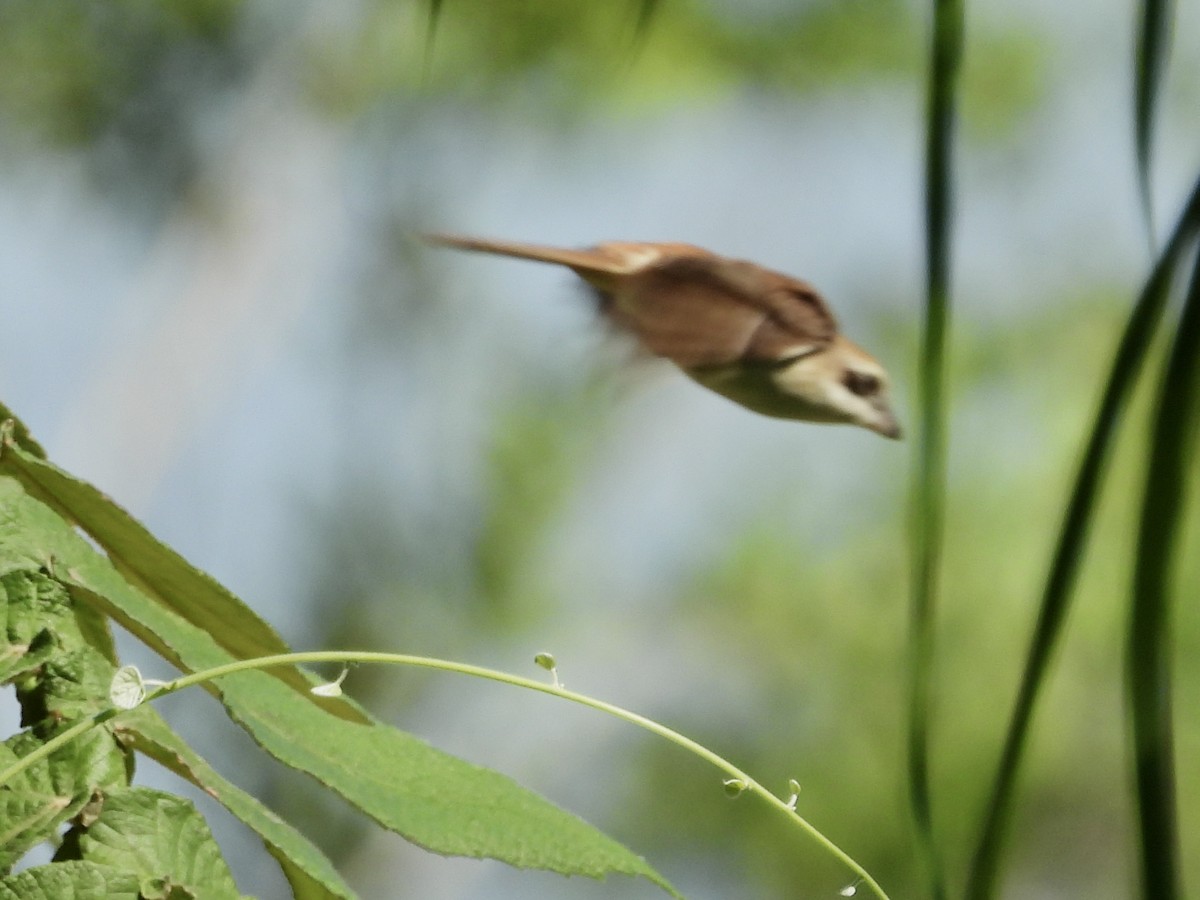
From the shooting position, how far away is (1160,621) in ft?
0.45

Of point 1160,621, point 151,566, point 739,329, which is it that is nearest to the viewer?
point 1160,621

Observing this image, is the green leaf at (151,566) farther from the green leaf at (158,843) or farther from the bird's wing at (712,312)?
the bird's wing at (712,312)

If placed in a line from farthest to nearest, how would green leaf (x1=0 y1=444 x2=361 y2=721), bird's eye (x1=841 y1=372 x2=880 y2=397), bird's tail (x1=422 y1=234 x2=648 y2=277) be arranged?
1. bird's eye (x1=841 y1=372 x2=880 y2=397)
2. bird's tail (x1=422 y1=234 x2=648 y2=277)
3. green leaf (x1=0 y1=444 x2=361 y2=721)

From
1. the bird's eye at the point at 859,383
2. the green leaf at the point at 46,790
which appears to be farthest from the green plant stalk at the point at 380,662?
the bird's eye at the point at 859,383

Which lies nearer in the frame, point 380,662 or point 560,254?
point 380,662

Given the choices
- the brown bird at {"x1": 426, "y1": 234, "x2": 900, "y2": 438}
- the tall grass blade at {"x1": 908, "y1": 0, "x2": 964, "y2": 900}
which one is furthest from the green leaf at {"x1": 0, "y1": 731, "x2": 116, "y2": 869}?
the brown bird at {"x1": 426, "y1": 234, "x2": 900, "y2": 438}

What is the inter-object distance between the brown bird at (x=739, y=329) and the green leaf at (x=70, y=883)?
0.24 meters

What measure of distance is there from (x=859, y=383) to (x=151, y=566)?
28 centimetres

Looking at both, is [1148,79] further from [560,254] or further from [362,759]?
[560,254]

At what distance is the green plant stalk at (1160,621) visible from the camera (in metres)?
0.13

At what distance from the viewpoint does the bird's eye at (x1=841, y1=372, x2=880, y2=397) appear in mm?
451

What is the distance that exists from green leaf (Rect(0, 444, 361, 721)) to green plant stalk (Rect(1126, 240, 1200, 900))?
16cm

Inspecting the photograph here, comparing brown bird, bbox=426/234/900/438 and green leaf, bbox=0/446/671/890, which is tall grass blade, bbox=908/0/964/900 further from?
brown bird, bbox=426/234/900/438

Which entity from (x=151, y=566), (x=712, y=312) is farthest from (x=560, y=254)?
(x=151, y=566)
